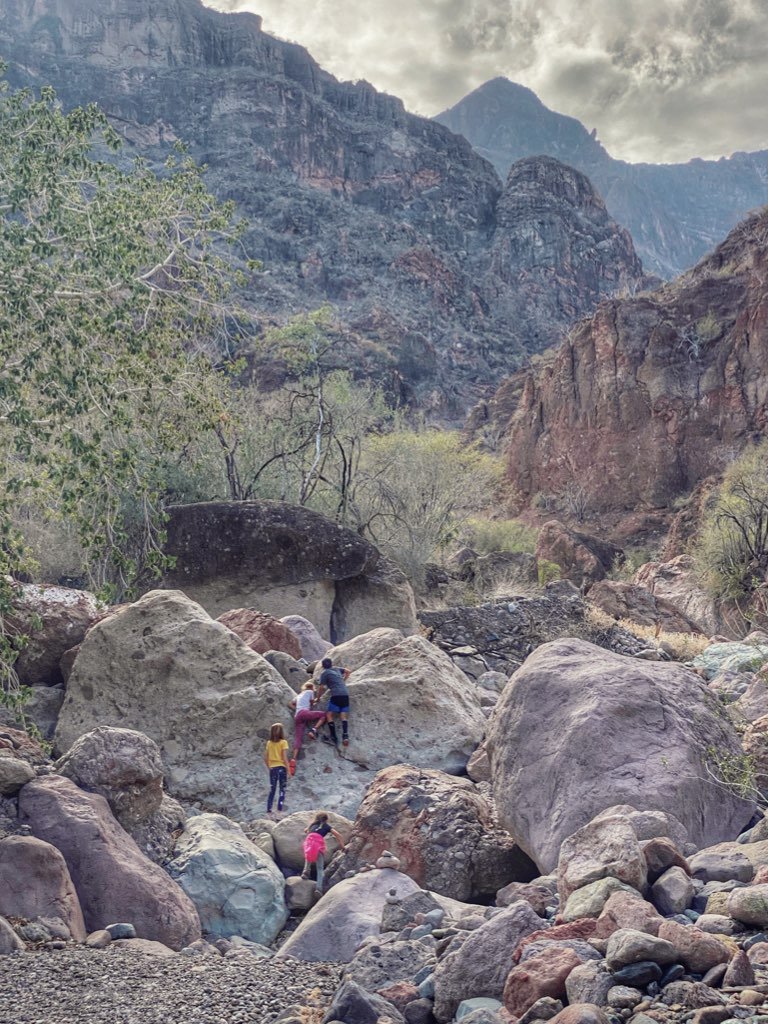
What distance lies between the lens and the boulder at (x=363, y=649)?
34.4ft

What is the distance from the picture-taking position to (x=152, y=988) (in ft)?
15.7

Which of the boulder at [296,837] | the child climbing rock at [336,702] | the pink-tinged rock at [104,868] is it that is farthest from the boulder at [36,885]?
the child climbing rock at [336,702]

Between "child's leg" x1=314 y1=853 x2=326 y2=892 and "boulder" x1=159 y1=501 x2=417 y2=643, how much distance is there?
684 centimetres

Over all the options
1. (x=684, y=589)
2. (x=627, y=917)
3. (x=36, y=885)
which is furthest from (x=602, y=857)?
(x=684, y=589)

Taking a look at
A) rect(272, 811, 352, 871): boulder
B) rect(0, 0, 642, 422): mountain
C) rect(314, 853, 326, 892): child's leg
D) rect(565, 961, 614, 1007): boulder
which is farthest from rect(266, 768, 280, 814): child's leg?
rect(0, 0, 642, 422): mountain

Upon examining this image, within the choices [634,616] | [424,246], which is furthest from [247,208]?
[634,616]

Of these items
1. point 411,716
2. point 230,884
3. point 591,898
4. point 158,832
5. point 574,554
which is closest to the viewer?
point 591,898

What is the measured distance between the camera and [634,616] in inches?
774

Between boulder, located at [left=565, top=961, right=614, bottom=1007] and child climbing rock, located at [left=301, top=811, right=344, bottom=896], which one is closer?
boulder, located at [left=565, top=961, right=614, bottom=1007]

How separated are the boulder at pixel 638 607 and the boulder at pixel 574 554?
782 centimetres

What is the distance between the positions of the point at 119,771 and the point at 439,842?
238 cm

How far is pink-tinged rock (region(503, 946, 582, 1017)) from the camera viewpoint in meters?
3.81

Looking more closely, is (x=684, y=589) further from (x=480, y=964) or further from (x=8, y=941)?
(x=480, y=964)

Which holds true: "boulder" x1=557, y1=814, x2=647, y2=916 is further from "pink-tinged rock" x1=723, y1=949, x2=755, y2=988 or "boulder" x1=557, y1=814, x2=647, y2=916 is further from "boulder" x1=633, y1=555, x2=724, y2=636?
"boulder" x1=633, y1=555, x2=724, y2=636
